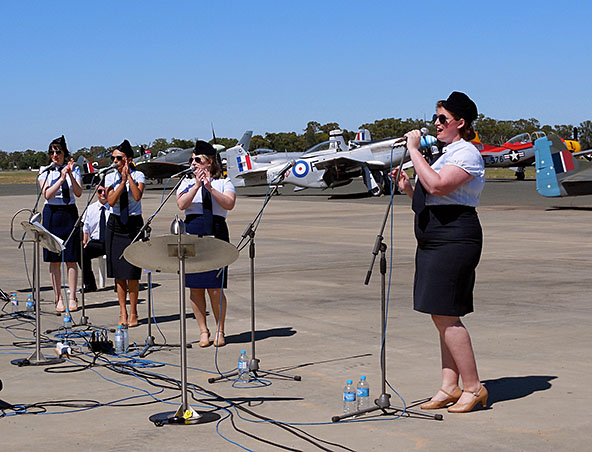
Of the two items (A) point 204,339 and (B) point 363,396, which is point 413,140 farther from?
(A) point 204,339

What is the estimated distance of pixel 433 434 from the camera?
5.19 meters

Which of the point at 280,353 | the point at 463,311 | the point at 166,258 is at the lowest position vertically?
the point at 280,353

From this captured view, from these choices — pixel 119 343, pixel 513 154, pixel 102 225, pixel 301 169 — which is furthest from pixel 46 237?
pixel 513 154

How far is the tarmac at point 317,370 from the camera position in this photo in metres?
5.17

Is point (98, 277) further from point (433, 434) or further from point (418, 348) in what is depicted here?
point (433, 434)

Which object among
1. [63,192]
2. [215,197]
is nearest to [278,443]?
[215,197]

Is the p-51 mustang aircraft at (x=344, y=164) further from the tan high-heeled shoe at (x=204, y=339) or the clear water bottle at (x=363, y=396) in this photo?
the clear water bottle at (x=363, y=396)

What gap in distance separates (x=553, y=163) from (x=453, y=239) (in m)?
25.2

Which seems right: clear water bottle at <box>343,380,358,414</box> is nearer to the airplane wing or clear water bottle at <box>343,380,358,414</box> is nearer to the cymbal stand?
the cymbal stand

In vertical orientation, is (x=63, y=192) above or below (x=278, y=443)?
above

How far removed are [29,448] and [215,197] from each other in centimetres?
347

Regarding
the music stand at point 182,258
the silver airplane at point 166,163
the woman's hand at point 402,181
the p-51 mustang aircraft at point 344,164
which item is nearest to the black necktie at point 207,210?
the music stand at point 182,258

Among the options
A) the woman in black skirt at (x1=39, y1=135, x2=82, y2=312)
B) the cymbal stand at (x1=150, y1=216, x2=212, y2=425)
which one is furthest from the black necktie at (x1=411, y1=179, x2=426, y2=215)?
the woman in black skirt at (x1=39, y1=135, x2=82, y2=312)

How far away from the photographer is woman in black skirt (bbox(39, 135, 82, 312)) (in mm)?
10414
